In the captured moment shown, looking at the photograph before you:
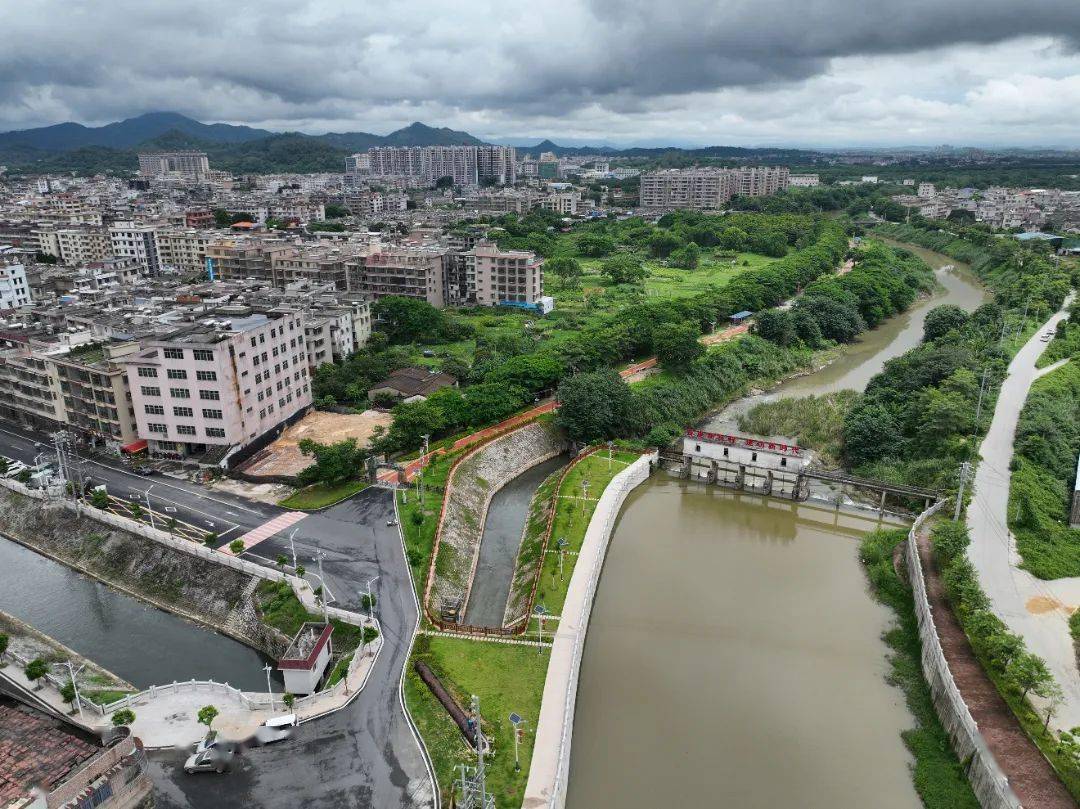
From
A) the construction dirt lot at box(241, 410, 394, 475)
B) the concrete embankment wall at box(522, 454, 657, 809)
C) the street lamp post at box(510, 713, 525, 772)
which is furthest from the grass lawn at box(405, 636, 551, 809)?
the construction dirt lot at box(241, 410, 394, 475)

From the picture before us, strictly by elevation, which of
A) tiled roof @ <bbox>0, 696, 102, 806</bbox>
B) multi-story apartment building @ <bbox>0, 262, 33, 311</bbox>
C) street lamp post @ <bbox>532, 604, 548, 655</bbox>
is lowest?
street lamp post @ <bbox>532, 604, 548, 655</bbox>

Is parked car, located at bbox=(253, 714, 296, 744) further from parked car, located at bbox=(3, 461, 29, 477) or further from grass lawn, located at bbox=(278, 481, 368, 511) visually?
parked car, located at bbox=(3, 461, 29, 477)

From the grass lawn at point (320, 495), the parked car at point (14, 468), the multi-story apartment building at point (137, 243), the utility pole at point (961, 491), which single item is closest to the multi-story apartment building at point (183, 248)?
the multi-story apartment building at point (137, 243)

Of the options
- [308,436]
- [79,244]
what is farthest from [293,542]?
[79,244]

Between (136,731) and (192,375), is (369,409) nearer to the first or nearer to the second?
(192,375)

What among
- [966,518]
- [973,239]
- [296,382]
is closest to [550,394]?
[296,382]

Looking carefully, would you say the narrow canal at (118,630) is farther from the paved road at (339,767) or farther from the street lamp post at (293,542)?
the paved road at (339,767)

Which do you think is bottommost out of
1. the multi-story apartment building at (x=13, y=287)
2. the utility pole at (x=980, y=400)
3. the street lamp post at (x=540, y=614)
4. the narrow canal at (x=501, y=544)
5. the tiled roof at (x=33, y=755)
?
the narrow canal at (x=501, y=544)
